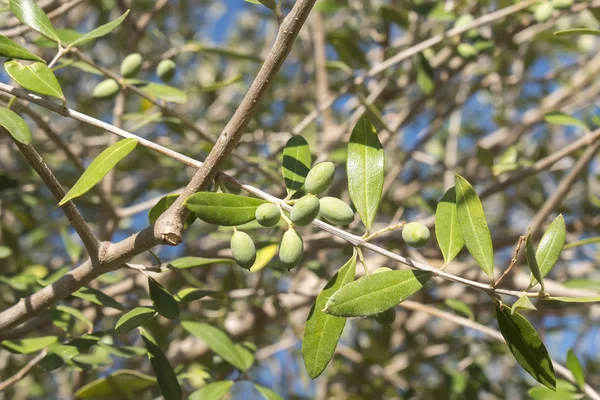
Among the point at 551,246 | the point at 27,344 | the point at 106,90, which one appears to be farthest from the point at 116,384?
the point at 551,246

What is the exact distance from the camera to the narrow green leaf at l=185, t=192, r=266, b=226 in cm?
69

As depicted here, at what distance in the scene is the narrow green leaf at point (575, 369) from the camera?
1159 mm

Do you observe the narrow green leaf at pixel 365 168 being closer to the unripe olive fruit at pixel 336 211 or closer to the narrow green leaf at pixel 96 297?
the unripe olive fruit at pixel 336 211

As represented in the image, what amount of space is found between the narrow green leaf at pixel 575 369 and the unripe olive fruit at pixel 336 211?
697 millimetres

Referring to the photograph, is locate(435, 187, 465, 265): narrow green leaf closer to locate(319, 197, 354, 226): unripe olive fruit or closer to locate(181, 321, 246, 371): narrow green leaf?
locate(319, 197, 354, 226): unripe olive fruit

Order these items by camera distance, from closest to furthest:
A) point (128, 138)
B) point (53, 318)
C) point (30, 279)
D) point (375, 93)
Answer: point (128, 138), point (53, 318), point (30, 279), point (375, 93)

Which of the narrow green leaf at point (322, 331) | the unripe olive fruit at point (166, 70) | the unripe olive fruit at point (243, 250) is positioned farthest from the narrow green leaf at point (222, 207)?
the unripe olive fruit at point (166, 70)

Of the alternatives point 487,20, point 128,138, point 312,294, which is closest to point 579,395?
point 312,294

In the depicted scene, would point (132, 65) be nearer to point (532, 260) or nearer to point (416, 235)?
point (416, 235)

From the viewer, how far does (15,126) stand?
702mm

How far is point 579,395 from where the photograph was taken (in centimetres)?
117

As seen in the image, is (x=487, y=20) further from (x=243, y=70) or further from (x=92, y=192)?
(x=243, y=70)

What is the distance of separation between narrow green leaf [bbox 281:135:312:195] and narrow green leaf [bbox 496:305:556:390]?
290 mm

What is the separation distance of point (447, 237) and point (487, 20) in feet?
2.51
